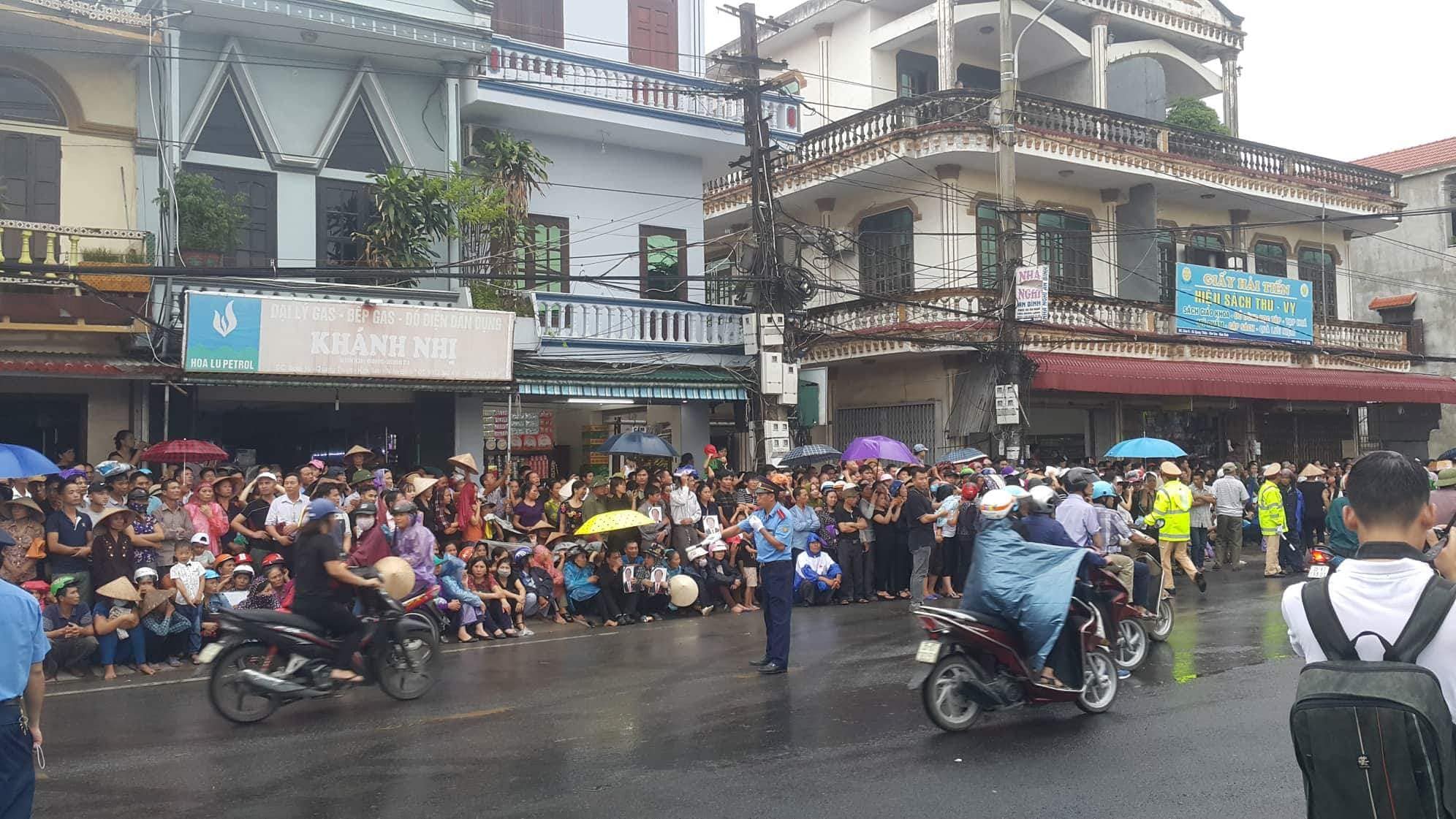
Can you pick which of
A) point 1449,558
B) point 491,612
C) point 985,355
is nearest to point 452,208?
point 491,612

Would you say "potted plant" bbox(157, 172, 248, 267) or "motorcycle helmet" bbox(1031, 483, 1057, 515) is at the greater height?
"potted plant" bbox(157, 172, 248, 267)

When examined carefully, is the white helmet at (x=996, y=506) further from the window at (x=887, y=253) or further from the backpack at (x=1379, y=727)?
the window at (x=887, y=253)

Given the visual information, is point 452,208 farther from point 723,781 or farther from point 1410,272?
point 1410,272

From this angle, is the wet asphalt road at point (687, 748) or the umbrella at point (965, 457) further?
the umbrella at point (965, 457)

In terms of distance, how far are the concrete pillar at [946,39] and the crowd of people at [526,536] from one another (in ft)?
28.4

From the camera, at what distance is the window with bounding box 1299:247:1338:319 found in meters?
29.0

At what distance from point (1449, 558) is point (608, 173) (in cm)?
1756

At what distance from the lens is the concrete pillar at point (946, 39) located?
2339cm

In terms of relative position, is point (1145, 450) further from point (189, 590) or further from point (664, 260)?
point (189, 590)

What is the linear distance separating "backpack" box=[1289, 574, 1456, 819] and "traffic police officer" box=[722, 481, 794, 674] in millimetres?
7127

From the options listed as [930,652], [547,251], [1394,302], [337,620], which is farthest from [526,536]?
[1394,302]

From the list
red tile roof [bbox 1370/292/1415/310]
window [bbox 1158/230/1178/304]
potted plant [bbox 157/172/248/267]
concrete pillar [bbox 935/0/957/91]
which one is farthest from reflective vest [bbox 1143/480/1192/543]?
red tile roof [bbox 1370/292/1415/310]

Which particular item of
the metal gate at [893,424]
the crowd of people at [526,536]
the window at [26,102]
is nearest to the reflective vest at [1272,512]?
the crowd of people at [526,536]

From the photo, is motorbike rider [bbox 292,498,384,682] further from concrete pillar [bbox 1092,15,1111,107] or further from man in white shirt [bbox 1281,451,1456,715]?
concrete pillar [bbox 1092,15,1111,107]
